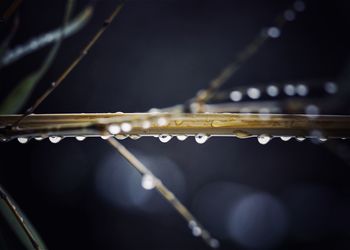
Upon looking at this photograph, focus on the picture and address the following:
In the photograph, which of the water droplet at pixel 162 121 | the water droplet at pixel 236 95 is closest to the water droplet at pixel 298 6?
the water droplet at pixel 236 95

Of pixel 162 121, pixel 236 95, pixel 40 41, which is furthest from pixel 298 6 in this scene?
pixel 40 41

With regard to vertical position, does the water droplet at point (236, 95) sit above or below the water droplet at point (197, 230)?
above

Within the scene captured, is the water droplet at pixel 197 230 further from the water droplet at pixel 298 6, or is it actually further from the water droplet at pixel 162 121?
the water droplet at pixel 298 6

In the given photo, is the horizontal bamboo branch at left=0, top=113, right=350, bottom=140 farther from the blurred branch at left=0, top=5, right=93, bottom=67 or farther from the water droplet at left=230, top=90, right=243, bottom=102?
the blurred branch at left=0, top=5, right=93, bottom=67

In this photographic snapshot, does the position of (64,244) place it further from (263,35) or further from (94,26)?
(263,35)

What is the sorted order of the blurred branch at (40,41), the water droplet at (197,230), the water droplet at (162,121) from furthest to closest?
1. the blurred branch at (40,41)
2. the water droplet at (197,230)
3. the water droplet at (162,121)

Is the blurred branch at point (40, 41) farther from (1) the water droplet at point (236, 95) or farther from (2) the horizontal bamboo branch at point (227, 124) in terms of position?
(1) the water droplet at point (236, 95)

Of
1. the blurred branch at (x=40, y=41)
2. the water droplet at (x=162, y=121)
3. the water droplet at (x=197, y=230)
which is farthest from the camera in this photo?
the blurred branch at (x=40, y=41)

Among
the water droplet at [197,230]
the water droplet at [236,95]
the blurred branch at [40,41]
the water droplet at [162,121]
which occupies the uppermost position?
the blurred branch at [40,41]

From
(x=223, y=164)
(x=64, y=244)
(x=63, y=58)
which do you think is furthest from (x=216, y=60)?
(x=64, y=244)

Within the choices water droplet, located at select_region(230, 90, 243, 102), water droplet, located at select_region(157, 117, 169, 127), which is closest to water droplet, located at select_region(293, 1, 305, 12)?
water droplet, located at select_region(230, 90, 243, 102)

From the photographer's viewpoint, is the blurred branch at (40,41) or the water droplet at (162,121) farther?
the blurred branch at (40,41)
